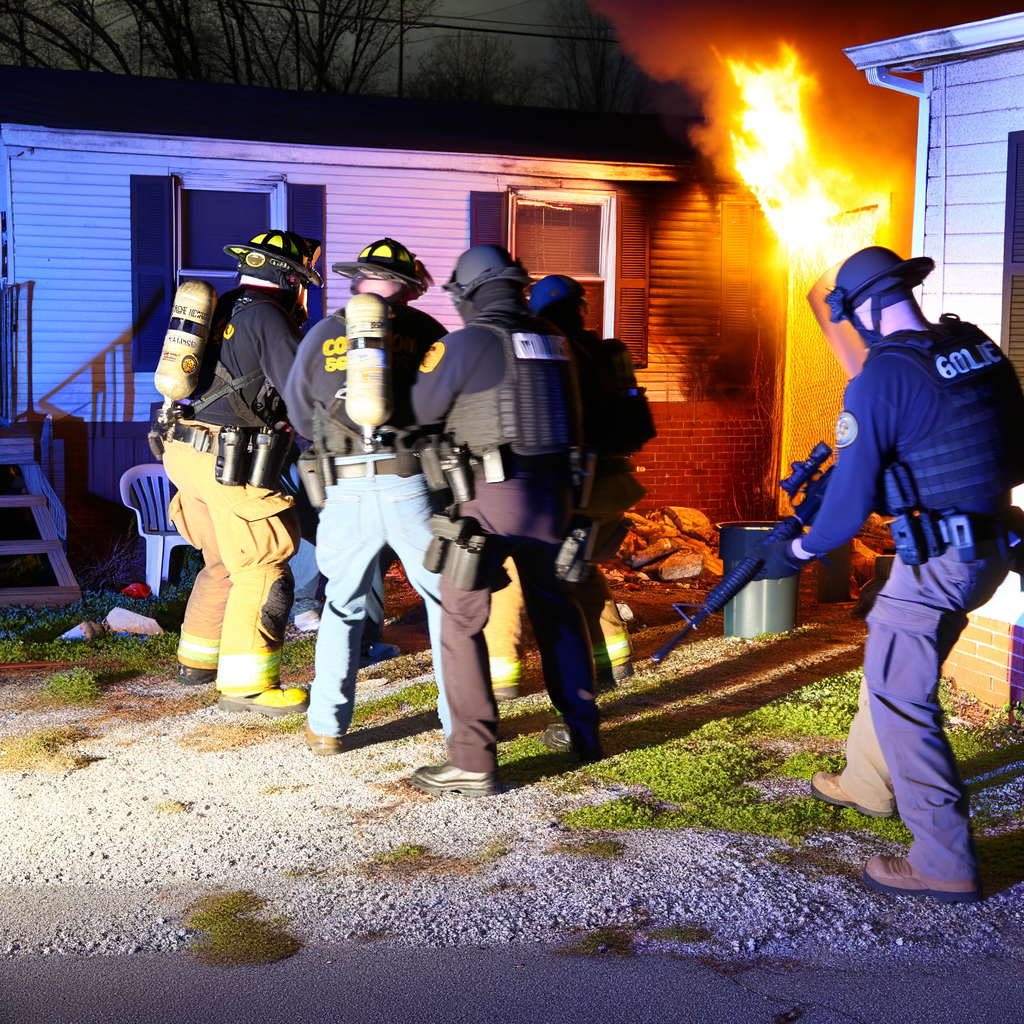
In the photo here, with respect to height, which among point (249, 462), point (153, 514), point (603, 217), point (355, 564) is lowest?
point (153, 514)

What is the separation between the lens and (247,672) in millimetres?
5598

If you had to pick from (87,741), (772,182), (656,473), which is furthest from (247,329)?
(772,182)

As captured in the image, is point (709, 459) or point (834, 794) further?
point (709, 459)

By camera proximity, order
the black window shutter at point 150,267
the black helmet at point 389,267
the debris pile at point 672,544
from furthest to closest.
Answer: the black window shutter at point 150,267
the debris pile at point 672,544
the black helmet at point 389,267

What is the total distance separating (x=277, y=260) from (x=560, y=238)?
676 centimetres

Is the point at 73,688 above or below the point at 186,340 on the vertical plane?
below

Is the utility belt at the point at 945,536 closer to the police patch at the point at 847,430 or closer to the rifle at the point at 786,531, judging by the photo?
the police patch at the point at 847,430

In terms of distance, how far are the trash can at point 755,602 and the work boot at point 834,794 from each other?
2.96 meters

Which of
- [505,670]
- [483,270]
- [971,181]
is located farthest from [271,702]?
[971,181]

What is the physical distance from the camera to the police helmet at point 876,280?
376 centimetres

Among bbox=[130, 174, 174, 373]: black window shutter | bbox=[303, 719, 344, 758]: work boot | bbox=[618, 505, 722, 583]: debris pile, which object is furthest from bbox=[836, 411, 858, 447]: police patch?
bbox=[130, 174, 174, 373]: black window shutter

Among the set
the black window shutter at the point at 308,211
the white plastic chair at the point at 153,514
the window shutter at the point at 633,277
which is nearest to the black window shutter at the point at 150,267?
the black window shutter at the point at 308,211

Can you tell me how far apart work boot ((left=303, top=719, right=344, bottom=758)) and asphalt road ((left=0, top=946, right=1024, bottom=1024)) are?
1735 millimetres

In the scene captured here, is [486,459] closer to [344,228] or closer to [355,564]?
[355,564]
